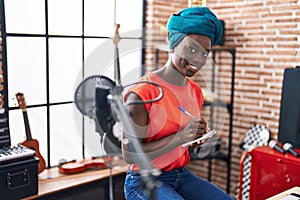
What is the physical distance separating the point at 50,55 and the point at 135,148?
205 centimetres

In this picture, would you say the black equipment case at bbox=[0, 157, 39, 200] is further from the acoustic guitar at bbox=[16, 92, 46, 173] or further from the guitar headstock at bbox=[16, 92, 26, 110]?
the guitar headstock at bbox=[16, 92, 26, 110]

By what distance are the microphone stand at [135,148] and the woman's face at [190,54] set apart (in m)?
0.27

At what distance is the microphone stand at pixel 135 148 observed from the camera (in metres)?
0.90

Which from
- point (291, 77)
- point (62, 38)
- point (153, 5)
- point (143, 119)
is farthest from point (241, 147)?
point (143, 119)

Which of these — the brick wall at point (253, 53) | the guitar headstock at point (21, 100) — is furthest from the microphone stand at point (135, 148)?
the brick wall at point (253, 53)

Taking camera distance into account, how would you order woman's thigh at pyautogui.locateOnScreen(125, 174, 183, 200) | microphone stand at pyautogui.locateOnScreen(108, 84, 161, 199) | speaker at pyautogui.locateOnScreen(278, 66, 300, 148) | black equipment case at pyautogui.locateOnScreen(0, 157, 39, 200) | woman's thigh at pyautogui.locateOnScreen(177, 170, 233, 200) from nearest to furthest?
microphone stand at pyautogui.locateOnScreen(108, 84, 161, 199) < woman's thigh at pyautogui.locateOnScreen(125, 174, 183, 200) < woman's thigh at pyautogui.locateOnScreen(177, 170, 233, 200) < black equipment case at pyautogui.locateOnScreen(0, 157, 39, 200) < speaker at pyautogui.locateOnScreen(278, 66, 300, 148)

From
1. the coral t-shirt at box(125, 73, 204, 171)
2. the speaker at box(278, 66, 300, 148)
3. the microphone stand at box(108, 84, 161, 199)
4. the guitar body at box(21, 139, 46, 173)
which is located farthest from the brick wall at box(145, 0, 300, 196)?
the microphone stand at box(108, 84, 161, 199)

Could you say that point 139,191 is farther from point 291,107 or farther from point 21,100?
point 291,107

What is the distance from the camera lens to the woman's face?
3.71ft

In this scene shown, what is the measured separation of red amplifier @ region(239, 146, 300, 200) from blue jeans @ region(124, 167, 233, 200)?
3.80ft

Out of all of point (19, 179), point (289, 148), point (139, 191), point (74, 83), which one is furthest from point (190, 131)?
point (289, 148)

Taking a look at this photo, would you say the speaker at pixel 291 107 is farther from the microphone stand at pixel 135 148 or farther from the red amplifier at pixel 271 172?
the microphone stand at pixel 135 148

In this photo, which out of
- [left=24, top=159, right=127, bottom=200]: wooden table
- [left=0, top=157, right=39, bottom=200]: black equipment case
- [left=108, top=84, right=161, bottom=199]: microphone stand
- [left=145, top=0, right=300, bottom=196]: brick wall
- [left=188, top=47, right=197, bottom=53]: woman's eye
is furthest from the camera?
[left=145, top=0, right=300, bottom=196]: brick wall

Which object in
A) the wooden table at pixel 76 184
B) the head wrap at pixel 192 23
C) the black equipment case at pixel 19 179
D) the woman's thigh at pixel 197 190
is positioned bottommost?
the wooden table at pixel 76 184
